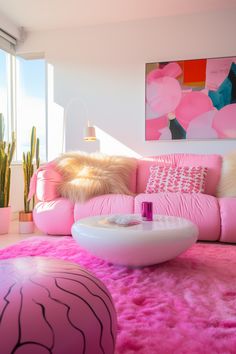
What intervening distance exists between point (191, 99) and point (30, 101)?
221 cm

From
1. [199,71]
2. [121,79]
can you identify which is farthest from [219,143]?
[121,79]

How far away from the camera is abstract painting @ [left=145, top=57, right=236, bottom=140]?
11.7ft

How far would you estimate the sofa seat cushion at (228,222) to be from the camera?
254cm

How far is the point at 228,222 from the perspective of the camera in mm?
2555

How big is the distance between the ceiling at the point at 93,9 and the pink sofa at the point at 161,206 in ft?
5.64

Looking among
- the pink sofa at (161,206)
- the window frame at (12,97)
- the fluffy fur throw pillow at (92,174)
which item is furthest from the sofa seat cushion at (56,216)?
the window frame at (12,97)

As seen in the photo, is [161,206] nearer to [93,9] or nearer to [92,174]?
[92,174]

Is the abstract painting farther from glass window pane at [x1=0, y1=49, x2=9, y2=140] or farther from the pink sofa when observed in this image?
glass window pane at [x1=0, y1=49, x2=9, y2=140]

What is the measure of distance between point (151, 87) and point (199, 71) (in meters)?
0.59

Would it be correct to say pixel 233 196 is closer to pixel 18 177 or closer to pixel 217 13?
pixel 217 13

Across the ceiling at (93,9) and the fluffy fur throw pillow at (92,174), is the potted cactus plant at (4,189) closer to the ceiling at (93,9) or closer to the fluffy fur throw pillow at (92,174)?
the fluffy fur throw pillow at (92,174)

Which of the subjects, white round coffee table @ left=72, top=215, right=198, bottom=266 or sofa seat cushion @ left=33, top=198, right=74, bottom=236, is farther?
sofa seat cushion @ left=33, top=198, right=74, bottom=236

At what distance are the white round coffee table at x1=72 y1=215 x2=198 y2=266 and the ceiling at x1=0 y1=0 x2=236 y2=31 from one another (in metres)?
2.73

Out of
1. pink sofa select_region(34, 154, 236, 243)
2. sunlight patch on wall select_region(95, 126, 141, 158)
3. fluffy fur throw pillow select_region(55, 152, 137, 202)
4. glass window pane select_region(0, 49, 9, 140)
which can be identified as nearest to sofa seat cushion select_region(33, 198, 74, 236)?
pink sofa select_region(34, 154, 236, 243)
